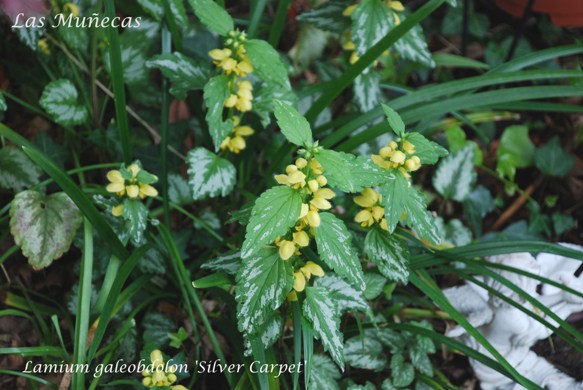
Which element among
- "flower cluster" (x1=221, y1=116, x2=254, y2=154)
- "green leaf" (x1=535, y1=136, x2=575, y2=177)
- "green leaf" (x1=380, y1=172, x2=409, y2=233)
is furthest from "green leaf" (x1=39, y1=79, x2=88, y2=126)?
"green leaf" (x1=535, y1=136, x2=575, y2=177)

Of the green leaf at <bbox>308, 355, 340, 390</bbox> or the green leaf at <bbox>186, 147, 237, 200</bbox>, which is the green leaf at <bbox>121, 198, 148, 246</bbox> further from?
the green leaf at <bbox>308, 355, 340, 390</bbox>

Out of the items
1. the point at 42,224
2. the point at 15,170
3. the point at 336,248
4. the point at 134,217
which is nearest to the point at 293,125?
the point at 336,248

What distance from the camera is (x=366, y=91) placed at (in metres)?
1.74

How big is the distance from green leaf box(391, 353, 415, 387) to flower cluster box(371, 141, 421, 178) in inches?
23.4

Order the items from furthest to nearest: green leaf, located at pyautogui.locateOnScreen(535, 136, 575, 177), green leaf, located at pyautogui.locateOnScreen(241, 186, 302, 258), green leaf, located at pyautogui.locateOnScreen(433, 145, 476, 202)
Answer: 1. green leaf, located at pyautogui.locateOnScreen(535, 136, 575, 177)
2. green leaf, located at pyautogui.locateOnScreen(433, 145, 476, 202)
3. green leaf, located at pyautogui.locateOnScreen(241, 186, 302, 258)

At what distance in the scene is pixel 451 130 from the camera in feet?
7.11

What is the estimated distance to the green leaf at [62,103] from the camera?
63.9 inches

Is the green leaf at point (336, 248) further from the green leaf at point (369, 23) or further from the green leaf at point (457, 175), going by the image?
the green leaf at point (457, 175)

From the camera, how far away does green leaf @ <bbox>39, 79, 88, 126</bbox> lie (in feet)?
5.32

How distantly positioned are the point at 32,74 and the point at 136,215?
830mm

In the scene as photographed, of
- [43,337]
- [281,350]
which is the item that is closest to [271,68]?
[281,350]

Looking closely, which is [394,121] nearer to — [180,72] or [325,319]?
[325,319]

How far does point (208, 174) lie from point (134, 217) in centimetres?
22

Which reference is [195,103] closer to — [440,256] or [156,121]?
[156,121]
